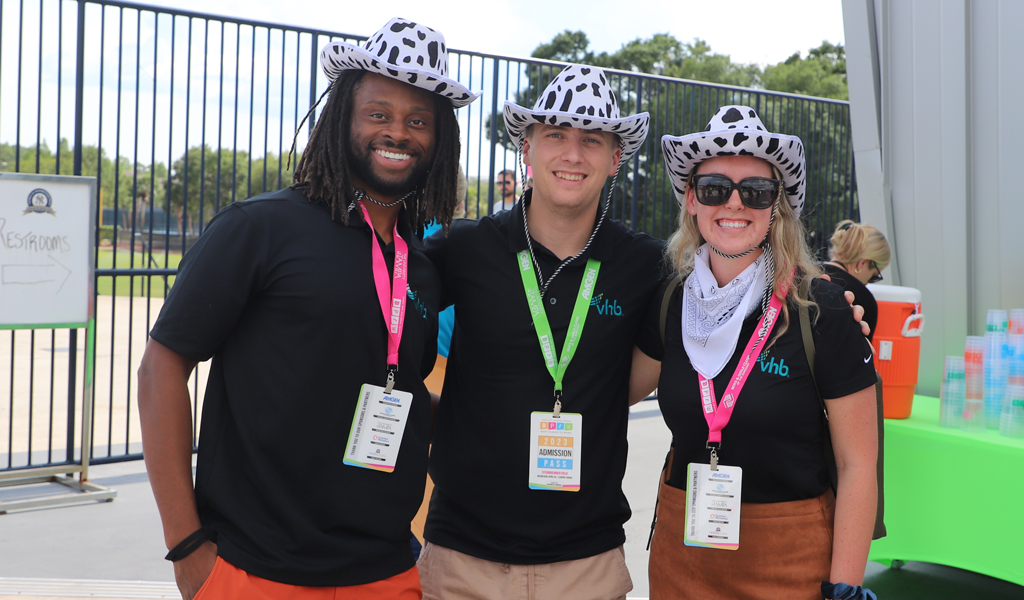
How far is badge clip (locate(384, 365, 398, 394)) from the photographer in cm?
184

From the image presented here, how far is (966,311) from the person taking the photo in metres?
4.77

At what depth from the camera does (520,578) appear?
2.13m

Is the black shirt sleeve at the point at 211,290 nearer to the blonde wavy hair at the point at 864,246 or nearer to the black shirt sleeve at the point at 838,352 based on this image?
the black shirt sleeve at the point at 838,352

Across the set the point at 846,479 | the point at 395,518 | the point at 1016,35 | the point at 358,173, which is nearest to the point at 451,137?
the point at 358,173

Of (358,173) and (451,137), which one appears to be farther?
(451,137)

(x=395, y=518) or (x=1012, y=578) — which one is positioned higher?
(x=395, y=518)

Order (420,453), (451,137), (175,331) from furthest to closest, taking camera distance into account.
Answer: (451,137)
(420,453)
(175,331)

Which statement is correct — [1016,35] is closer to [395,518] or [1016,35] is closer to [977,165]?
[977,165]

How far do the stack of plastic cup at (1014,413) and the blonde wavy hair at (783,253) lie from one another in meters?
1.79

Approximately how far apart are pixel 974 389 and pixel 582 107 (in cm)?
237

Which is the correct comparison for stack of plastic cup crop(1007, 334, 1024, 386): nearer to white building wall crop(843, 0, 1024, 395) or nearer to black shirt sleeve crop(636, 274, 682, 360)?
white building wall crop(843, 0, 1024, 395)

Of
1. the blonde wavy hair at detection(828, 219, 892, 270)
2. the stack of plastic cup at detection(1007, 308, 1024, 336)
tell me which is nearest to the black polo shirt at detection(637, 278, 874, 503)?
the stack of plastic cup at detection(1007, 308, 1024, 336)

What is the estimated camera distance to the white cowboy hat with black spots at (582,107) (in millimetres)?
2285

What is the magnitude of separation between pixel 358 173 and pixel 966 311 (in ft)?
13.5
